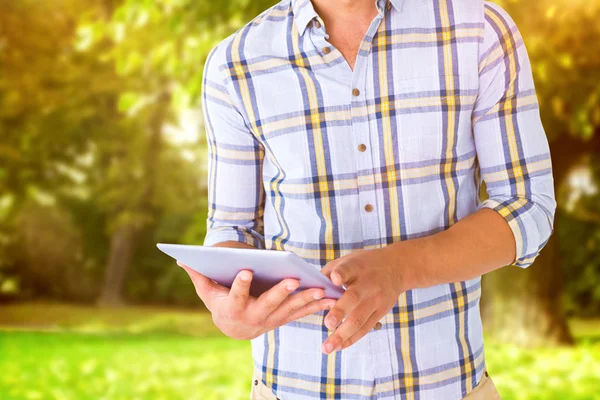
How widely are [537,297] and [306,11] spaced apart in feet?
9.38

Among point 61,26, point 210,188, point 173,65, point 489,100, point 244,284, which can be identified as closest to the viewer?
point 244,284

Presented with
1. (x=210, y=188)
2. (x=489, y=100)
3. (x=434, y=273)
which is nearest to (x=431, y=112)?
(x=489, y=100)

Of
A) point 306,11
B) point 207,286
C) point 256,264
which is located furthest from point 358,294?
point 306,11

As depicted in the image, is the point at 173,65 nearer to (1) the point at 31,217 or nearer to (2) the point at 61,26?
(2) the point at 61,26

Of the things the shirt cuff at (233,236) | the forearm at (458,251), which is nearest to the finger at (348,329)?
the forearm at (458,251)

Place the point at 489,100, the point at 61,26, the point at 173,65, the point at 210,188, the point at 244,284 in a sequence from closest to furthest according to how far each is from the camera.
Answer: the point at 244,284 → the point at 489,100 → the point at 210,188 → the point at 173,65 → the point at 61,26

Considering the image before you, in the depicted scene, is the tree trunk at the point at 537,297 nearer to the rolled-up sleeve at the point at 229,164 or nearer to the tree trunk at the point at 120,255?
the tree trunk at the point at 120,255

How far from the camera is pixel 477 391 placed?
3.63 feet

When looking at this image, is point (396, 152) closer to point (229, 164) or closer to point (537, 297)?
point (229, 164)

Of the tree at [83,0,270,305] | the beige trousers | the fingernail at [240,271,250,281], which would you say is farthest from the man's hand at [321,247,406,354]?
the tree at [83,0,270,305]

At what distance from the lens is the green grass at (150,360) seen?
10.9 feet

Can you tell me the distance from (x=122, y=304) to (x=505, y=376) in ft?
7.51

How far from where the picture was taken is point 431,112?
3.50 feet

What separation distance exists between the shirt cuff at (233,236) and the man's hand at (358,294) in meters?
0.32
